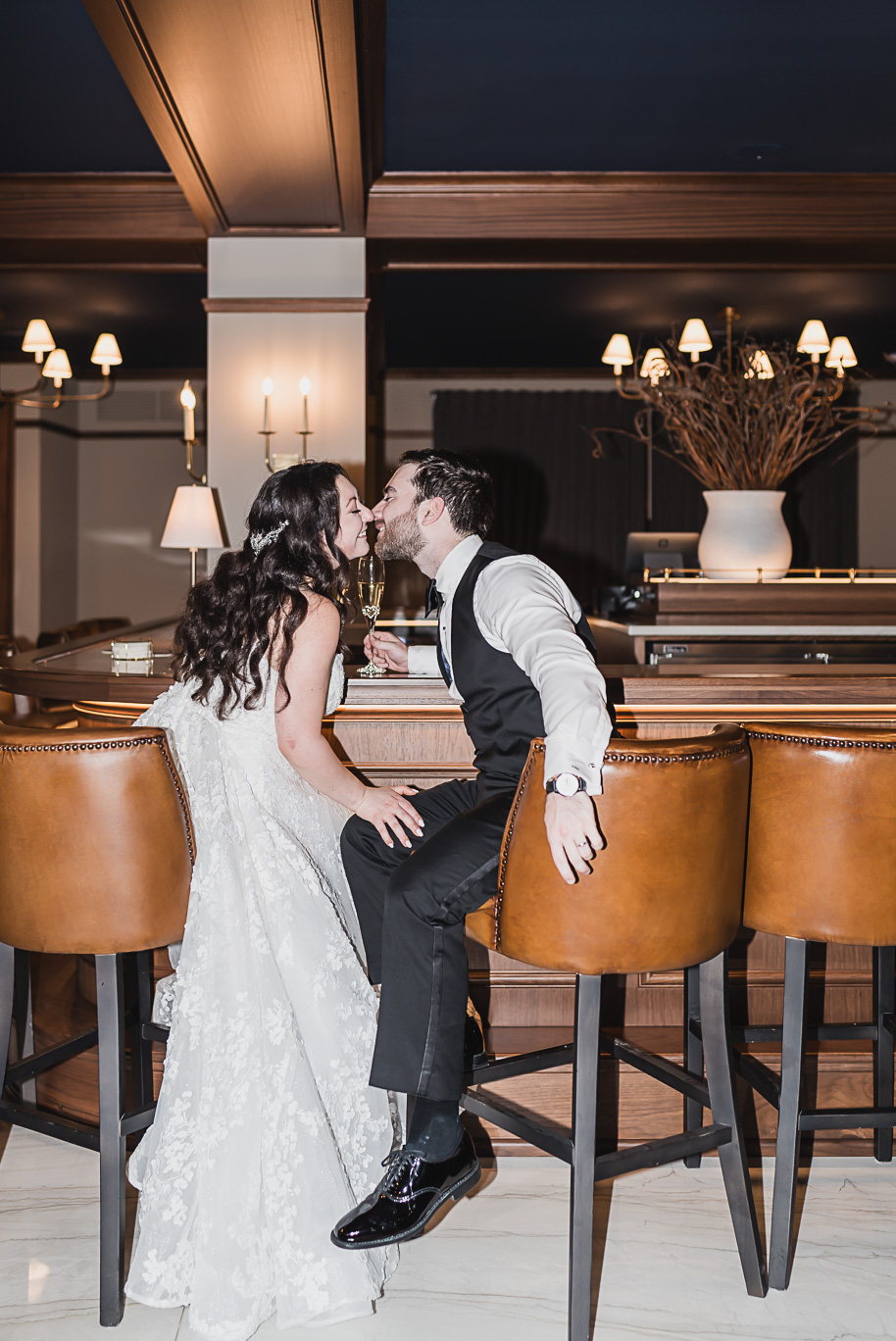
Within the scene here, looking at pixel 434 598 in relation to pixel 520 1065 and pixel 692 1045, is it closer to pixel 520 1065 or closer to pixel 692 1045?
pixel 520 1065

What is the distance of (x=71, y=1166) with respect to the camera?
7.80 ft

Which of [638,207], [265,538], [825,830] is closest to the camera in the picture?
[825,830]

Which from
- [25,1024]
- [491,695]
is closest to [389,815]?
[491,695]

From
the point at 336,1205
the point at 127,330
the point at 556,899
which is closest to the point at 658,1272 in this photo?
the point at 336,1205

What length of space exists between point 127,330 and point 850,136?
18.5 ft

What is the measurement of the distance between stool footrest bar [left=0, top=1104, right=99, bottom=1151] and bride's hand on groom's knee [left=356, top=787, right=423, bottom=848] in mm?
744

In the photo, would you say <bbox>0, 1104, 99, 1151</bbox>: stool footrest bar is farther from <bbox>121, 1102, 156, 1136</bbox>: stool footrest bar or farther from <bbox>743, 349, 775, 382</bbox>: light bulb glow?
<bbox>743, 349, 775, 382</bbox>: light bulb glow

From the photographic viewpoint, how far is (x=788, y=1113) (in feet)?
6.49

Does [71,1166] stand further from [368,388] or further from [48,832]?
[368,388]

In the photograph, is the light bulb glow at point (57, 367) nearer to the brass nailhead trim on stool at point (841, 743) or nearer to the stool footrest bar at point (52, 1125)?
the stool footrest bar at point (52, 1125)

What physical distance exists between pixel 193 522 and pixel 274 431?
1.10 metres

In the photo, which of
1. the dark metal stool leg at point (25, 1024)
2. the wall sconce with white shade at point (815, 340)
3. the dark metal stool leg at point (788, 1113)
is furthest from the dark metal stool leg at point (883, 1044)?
the wall sconce with white shade at point (815, 340)

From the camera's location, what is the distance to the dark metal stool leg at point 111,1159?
185 cm

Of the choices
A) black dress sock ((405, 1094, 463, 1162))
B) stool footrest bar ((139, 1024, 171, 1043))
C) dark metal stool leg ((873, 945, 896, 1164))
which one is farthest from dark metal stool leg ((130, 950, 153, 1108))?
dark metal stool leg ((873, 945, 896, 1164))
